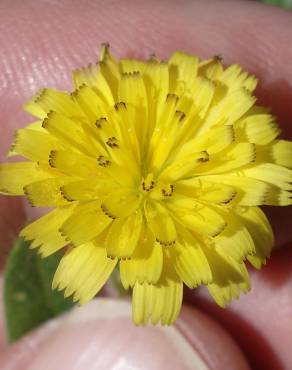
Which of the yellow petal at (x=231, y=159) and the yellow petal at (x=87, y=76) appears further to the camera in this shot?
the yellow petal at (x=87, y=76)

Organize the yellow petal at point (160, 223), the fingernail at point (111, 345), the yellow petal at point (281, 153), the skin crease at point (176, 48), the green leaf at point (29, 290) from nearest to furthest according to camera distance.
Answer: the yellow petal at point (160, 223), the yellow petal at point (281, 153), the fingernail at point (111, 345), the green leaf at point (29, 290), the skin crease at point (176, 48)

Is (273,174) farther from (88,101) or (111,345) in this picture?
(111,345)

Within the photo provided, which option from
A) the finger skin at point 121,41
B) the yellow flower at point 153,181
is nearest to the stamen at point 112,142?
the yellow flower at point 153,181

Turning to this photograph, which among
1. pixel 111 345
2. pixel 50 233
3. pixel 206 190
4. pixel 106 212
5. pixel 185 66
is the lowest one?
pixel 111 345

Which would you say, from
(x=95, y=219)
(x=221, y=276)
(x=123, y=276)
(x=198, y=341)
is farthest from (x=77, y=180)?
(x=198, y=341)

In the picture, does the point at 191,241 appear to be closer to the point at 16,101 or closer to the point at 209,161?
the point at 209,161

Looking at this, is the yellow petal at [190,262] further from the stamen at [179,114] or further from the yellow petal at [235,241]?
the stamen at [179,114]

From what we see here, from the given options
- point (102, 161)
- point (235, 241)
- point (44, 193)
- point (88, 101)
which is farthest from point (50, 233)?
point (235, 241)
